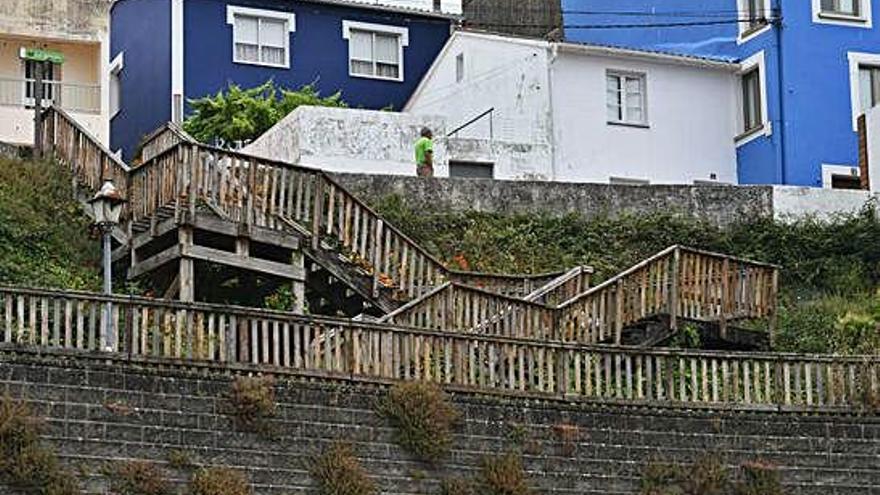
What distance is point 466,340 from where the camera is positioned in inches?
1093

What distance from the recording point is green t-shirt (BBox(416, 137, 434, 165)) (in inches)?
1503

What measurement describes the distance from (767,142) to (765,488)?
54.3ft

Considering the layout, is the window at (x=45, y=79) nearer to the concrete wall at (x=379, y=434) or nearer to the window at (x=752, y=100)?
the window at (x=752, y=100)

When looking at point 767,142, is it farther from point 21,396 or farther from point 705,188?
→ point 21,396

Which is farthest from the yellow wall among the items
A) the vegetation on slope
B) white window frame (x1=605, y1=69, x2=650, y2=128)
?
the vegetation on slope

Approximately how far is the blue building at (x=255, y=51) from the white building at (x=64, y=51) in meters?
0.95

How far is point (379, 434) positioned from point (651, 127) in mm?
18560

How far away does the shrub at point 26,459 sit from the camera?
77.0ft

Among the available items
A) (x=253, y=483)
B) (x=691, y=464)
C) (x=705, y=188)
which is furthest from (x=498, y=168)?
(x=253, y=483)

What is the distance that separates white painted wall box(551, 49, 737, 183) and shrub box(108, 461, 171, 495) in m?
18.9

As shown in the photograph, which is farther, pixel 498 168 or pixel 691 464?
pixel 498 168

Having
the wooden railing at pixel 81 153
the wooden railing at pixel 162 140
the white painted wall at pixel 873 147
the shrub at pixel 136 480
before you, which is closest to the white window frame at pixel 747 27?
the white painted wall at pixel 873 147

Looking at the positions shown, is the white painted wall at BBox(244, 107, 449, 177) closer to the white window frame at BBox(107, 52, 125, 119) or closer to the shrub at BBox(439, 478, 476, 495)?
the white window frame at BBox(107, 52, 125, 119)

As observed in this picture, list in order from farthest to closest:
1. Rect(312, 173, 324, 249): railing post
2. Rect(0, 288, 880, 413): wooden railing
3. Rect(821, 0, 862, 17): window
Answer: Rect(821, 0, 862, 17): window → Rect(312, 173, 324, 249): railing post → Rect(0, 288, 880, 413): wooden railing
